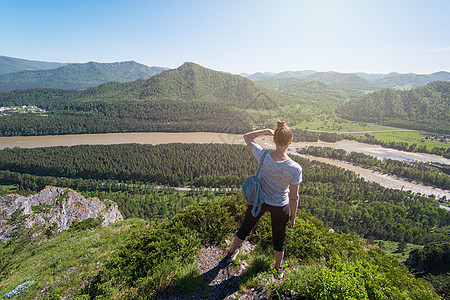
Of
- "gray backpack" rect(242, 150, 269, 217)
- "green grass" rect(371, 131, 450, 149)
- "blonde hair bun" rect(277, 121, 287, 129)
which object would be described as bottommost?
"green grass" rect(371, 131, 450, 149)

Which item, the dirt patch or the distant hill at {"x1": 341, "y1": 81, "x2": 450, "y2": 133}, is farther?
the distant hill at {"x1": 341, "y1": 81, "x2": 450, "y2": 133}

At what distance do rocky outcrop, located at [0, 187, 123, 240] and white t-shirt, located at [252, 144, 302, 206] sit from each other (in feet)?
66.2

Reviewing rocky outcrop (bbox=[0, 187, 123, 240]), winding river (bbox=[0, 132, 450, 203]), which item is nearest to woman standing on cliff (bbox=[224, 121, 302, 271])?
rocky outcrop (bbox=[0, 187, 123, 240])

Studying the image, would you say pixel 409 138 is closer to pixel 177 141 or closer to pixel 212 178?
pixel 212 178

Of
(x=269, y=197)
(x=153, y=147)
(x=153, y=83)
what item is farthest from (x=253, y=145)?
(x=153, y=83)

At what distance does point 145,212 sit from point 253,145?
4717 centimetres

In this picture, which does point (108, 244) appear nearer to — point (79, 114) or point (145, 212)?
point (145, 212)

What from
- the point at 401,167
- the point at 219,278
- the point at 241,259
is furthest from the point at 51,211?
the point at 401,167

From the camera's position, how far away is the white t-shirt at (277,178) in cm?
362

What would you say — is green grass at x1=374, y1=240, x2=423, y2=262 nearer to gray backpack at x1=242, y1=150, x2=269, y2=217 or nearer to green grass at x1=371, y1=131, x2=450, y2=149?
gray backpack at x1=242, y1=150, x2=269, y2=217

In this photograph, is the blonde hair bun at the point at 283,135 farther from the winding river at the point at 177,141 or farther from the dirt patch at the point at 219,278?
the winding river at the point at 177,141

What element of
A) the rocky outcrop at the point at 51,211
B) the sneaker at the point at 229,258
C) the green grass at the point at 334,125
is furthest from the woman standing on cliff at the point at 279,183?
the green grass at the point at 334,125

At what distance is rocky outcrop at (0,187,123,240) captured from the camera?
20297mm

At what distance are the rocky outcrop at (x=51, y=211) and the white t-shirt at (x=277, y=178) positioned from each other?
20.2m
